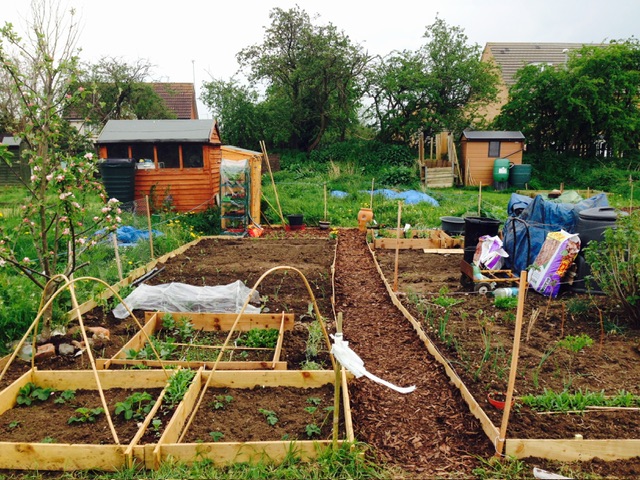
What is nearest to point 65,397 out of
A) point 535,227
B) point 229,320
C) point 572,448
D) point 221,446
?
point 221,446

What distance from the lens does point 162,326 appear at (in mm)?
5148

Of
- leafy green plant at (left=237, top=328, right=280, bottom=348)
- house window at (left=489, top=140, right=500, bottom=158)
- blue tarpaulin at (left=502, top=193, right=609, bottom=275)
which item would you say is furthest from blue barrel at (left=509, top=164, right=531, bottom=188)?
leafy green plant at (left=237, top=328, right=280, bottom=348)

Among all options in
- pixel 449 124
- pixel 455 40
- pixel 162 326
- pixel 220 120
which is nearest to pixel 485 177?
pixel 449 124

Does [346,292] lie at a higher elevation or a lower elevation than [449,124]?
lower

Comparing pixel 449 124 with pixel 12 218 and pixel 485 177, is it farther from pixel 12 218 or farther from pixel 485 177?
pixel 12 218

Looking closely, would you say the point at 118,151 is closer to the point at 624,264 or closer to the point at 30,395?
the point at 30,395

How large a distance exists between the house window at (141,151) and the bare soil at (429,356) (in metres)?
4.95

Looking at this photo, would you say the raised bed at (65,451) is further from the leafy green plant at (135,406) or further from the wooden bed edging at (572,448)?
the wooden bed edging at (572,448)

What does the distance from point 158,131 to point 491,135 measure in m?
14.6

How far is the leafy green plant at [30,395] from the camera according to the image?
3640 millimetres

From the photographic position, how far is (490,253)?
22.5 feet

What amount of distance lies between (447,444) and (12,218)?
9.43m

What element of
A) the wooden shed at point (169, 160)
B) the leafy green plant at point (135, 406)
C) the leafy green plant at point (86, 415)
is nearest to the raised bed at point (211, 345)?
the leafy green plant at point (135, 406)

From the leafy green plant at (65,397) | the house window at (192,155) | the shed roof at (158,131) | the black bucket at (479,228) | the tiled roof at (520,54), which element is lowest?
the leafy green plant at (65,397)
